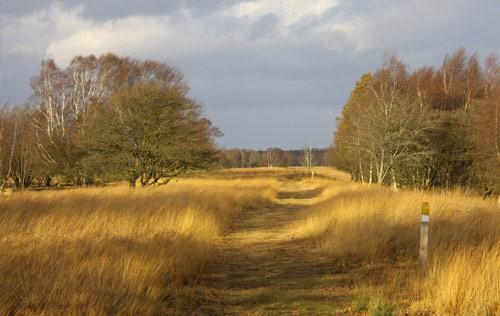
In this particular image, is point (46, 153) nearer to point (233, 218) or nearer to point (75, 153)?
point (75, 153)

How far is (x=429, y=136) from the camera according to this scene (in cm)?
3034

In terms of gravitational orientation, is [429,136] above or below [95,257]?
above

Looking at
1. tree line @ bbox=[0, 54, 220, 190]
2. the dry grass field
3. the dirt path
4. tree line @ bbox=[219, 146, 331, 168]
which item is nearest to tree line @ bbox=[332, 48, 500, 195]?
tree line @ bbox=[0, 54, 220, 190]

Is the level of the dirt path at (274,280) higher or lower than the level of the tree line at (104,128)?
lower

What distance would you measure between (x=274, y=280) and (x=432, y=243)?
11.4 feet

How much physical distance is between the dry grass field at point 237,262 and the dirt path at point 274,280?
26 millimetres

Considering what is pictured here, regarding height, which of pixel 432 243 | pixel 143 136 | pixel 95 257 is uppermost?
pixel 143 136

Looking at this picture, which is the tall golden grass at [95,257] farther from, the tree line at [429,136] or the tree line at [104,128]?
the tree line at [429,136]

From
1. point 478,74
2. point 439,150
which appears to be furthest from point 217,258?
point 478,74

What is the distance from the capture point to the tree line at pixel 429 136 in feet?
85.8

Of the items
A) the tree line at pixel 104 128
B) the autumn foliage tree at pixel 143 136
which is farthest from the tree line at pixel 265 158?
the autumn foliage tree at pixel 143 136

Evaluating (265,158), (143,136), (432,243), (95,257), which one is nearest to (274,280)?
(95,257)

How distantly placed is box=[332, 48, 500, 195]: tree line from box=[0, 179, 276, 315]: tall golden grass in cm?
1624

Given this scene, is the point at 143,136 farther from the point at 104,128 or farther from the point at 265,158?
the point at 265,158
